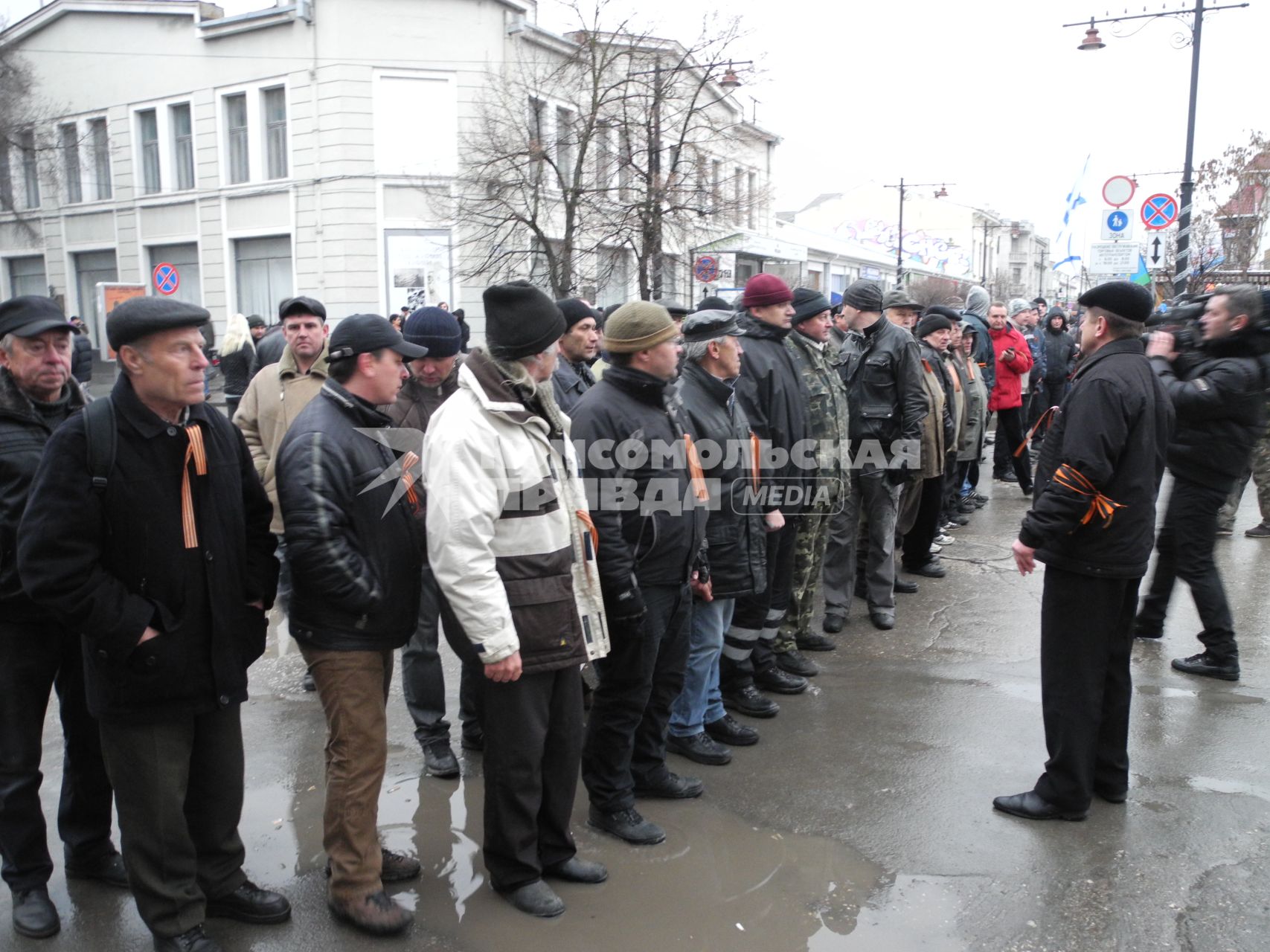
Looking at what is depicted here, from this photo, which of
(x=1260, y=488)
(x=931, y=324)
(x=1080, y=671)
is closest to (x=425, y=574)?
(x=1080, y=671)

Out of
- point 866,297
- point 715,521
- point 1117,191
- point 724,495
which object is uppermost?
point 1117,191

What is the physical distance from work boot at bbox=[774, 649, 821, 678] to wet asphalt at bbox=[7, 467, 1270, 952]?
0.24 feet

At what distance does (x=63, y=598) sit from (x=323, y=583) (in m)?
0.69

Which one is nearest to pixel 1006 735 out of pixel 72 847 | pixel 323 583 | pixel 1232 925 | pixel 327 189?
pixel 1232 925

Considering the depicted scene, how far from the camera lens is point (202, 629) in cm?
293

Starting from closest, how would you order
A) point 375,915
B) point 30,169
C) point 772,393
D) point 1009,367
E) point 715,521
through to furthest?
point 375,915 < point 715,521 < point 772,393 < point 1009,367 < point 30,169

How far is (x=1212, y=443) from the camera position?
5.44 m

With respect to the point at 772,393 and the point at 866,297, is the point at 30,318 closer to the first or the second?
the point at 772,393

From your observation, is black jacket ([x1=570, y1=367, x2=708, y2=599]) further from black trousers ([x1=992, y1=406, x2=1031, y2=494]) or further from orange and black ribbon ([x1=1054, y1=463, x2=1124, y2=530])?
black trousers ([x1=992, y1=406, x2=1031, y2=494])

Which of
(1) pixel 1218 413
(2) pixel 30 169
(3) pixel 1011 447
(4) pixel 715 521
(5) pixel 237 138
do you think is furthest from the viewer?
(2) pixel 30 169

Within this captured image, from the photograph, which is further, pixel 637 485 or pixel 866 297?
pixel 866 297

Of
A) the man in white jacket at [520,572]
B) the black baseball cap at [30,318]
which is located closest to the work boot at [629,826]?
the man in white jacket at [520,572]

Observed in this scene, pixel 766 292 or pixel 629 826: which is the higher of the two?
pixel 766 292

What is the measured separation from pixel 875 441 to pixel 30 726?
4.90 metres
